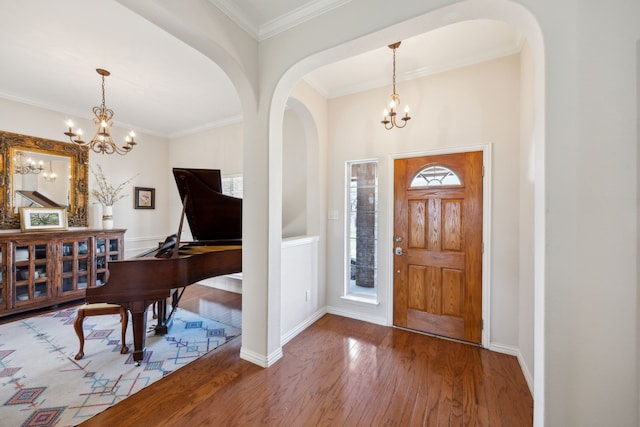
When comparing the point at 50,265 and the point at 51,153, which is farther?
the point at 51,153

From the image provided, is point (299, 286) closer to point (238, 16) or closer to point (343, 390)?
point (343, 390)

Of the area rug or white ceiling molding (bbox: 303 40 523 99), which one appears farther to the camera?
white ceiling molding (bbox: 303 40 523 99)

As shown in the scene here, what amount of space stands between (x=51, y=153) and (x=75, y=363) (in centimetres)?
322

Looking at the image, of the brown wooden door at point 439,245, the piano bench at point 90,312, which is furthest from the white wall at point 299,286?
the piano bench at point 90,312

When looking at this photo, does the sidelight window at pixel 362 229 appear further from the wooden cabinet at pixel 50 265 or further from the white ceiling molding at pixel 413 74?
the wooden cabinet at pixel 50 265

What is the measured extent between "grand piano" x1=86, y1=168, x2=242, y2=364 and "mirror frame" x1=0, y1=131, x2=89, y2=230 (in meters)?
1.98

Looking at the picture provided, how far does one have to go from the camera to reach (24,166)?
11.1 feet

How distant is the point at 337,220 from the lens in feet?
10.6

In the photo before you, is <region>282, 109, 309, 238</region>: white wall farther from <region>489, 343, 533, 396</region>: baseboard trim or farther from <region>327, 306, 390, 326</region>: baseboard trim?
<region>489, 343, 533, 396</region>: baseboard trim

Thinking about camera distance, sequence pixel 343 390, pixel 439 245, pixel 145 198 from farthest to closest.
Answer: pixel 145 198 → pixel 439 245 → pixel 343 390

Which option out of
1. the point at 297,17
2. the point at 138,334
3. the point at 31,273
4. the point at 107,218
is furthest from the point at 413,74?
the point at 31,273

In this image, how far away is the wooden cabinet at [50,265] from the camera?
3020mm

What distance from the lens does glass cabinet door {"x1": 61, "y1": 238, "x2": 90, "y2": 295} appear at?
349 centimetres

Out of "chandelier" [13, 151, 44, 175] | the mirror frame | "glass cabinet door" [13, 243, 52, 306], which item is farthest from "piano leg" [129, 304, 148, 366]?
"chandelier" [13, 151, 44, 175]
